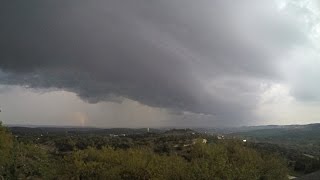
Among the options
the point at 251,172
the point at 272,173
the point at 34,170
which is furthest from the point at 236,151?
the point at 34,170

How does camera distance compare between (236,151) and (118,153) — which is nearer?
(118,153)

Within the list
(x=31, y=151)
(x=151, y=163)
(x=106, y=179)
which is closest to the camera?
(x=106, y=179)

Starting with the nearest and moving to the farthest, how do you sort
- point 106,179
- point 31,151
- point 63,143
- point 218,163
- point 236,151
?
point 218,163 → point 106,179 → point 31,151 → point 236,151 → point 63,143

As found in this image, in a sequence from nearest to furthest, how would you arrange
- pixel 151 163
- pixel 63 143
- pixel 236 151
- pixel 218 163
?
pixel 218 163 < pixel 151 163 < pixel 236 151 < pixel 63 143

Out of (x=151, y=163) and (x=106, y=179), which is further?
(x=151, y=163)

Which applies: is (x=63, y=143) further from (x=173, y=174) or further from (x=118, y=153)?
(x=173, y=174)

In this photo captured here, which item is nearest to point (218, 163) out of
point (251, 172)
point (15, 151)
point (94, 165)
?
point (251, 172)

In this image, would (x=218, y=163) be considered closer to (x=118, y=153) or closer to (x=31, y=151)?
(x=118, y=153)

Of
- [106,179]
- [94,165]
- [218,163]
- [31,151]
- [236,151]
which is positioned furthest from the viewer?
[236,151]
